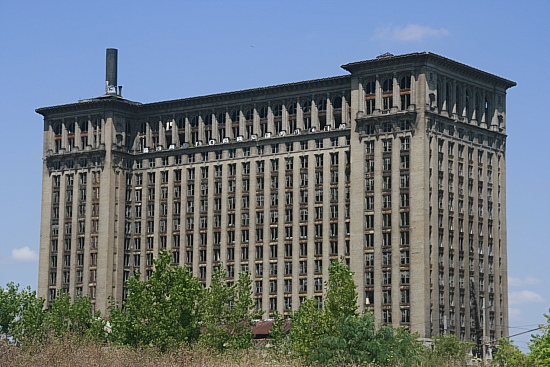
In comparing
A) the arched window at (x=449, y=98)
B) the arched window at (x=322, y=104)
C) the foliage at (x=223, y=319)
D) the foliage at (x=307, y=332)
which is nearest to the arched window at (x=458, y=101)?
the arched window at (x=449, y=98)

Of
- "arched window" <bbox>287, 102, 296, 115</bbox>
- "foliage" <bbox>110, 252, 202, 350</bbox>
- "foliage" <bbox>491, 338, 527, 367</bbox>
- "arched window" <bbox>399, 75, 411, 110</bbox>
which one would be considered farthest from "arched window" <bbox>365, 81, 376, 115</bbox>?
"foliage" <bbox>110, 252, 202, 350</bbox>

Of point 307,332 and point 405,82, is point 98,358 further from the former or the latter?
point 405,82

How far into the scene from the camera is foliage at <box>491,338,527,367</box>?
504 ft

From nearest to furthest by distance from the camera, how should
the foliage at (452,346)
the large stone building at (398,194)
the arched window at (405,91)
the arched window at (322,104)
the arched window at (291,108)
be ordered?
the foliage at (452,346) < the large stone building at (398,194) < the arched window at (405,91) < the arched window at (322,104) < the arched window at (291,108)

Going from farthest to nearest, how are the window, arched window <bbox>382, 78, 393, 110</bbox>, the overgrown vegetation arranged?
arched window <bbox>382, 78, 393, 110</bbox>
the window
the overgrown vegetation

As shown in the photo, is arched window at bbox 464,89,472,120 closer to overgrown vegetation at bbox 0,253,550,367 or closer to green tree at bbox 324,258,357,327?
overgrown vegetation at bbox 0,253,550,367

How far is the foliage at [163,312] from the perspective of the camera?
13562 centimetres

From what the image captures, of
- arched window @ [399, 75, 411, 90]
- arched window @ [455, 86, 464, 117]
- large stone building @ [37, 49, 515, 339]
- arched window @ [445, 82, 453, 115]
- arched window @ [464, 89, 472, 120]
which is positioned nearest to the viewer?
large stone building @ [37, 49, 515, 339]

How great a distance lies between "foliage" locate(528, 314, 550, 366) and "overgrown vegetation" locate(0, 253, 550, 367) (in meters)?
0.11

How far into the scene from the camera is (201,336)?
141000 millimetres

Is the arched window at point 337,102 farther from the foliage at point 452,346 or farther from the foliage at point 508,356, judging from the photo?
the foliage at point 508,356

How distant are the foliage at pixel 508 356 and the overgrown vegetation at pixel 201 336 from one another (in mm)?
162

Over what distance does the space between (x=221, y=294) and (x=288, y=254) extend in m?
43.9

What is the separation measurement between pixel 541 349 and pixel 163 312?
42.0 metres
